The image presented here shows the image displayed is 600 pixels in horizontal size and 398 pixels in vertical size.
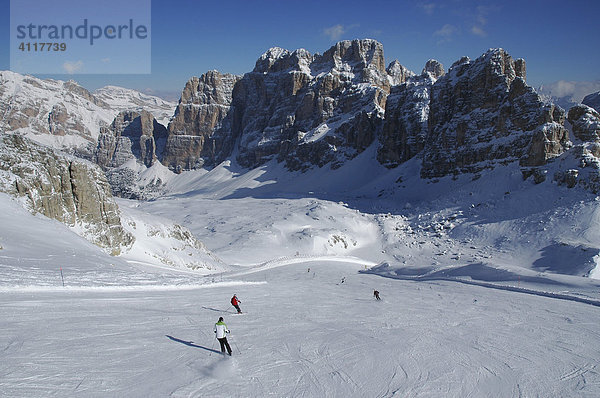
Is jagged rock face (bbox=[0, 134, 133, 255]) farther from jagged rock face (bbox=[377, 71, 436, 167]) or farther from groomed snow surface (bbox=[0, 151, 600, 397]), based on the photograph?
jagged rock face (bbox=[377, 71, 436, 167])

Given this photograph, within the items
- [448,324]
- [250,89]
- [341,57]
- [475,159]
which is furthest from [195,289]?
[250,89]

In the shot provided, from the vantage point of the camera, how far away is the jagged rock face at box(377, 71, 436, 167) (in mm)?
113062

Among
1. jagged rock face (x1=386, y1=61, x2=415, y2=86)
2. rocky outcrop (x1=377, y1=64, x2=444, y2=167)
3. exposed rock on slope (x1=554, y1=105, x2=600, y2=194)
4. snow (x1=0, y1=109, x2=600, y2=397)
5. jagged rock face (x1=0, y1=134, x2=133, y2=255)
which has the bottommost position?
snow (x1=0, y1=109, x2=600, y2=397)

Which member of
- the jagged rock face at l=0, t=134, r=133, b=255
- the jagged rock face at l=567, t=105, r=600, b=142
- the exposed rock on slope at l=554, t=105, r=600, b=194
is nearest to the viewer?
the jagged rock face at l=0, t=134, r=133, b=255

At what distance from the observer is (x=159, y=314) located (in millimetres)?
13805

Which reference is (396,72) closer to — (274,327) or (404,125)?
(404,125)

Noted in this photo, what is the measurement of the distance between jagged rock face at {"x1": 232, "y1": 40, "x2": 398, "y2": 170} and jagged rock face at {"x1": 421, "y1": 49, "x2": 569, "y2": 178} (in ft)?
131

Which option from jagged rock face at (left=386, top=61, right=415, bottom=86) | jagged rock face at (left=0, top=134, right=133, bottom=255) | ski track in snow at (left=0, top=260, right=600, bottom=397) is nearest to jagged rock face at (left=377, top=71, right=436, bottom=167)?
jagged rock face at (left=386, top=61, right=415, bottom=86)

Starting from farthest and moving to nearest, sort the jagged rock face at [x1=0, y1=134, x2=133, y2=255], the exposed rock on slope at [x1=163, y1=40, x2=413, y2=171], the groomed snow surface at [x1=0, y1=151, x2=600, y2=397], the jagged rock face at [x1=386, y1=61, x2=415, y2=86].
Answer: the jagged rock face at [x1=386, y1=61, x2=415, y2=86], the exposed rock on slope at [x1=163, y1=40, x2=413, y2=171], the jagged rock face at [x1=0, y1=134, x2=133, y2=255], the groomed snow surface at [x1=0, y1=151, x2=600, y2=397]

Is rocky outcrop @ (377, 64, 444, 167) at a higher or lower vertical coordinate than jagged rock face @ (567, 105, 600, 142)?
higher

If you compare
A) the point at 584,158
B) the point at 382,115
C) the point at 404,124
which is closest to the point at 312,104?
the point at 382,115

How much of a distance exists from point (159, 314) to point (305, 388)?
7.44 metres

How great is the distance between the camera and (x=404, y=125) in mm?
116000

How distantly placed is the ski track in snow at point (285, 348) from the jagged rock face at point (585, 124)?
229ft
